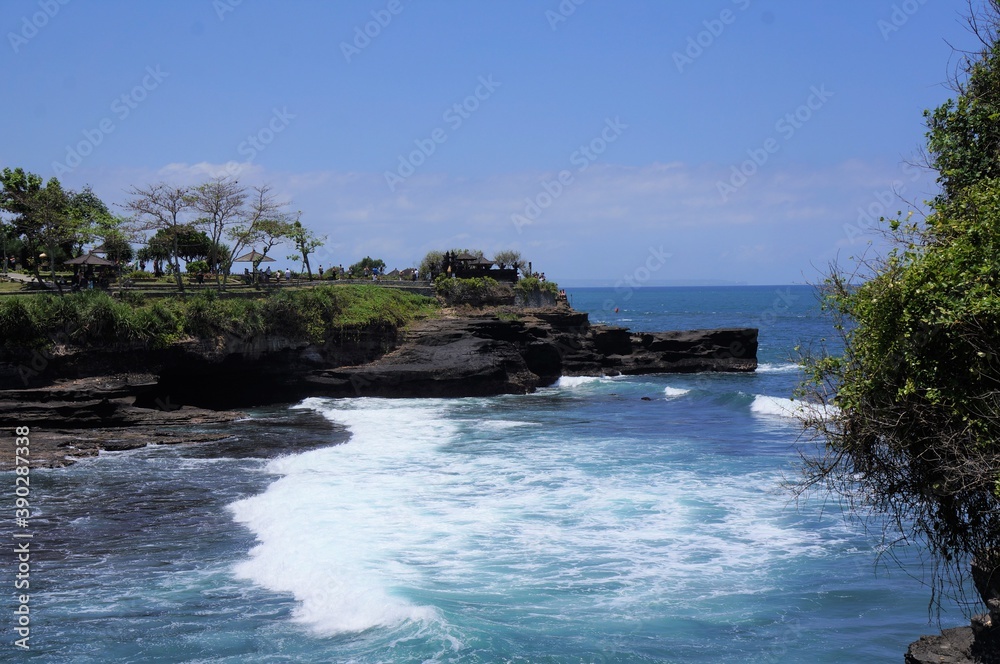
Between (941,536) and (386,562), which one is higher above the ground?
(941,536)

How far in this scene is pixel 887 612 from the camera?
480 inches

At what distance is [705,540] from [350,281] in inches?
1387

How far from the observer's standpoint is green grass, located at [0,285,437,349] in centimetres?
3022

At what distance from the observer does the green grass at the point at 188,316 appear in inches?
1190

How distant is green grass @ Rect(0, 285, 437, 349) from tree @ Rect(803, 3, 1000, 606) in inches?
1164

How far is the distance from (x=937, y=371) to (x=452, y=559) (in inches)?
368

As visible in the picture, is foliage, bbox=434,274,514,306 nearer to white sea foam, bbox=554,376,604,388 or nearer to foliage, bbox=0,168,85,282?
white sea foam, bbox=554,376,604,388

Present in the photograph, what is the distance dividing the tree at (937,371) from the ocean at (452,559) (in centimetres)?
85

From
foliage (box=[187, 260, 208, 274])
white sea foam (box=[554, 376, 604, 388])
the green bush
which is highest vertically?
foliage (box=[187, 260, 208, 274])

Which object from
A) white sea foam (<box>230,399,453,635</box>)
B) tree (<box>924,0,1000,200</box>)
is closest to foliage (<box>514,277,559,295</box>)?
white sea foam (<box>230,399,453,635</box>)

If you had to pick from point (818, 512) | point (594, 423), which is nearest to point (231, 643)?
point (818, 512)

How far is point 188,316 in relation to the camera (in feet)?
112

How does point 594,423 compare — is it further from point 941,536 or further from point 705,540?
point 941,536

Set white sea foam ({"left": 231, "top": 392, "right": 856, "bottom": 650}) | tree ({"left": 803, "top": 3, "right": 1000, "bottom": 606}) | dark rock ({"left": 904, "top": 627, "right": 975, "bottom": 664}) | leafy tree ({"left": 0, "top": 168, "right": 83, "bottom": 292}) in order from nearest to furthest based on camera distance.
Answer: tree ({"left": 803, "top": 3, "right": 1000, "bottom": 606}) < dark rock ({"left": 904, "top": 627, "right": 975, "bottom": 664}) < white sea foam ({"left": 231, "top": 392, "right": 856, "bottom": 650}) < leafy tree ({"left": 0, "top": 168, "right": 83, "bottom": 292})
